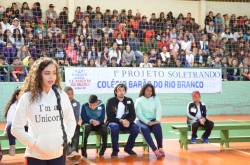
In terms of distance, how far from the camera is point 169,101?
1477 cm

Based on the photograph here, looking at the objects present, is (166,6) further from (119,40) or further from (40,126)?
(40,126)

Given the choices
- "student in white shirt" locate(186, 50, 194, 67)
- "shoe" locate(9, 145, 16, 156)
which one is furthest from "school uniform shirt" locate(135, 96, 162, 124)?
"student in white shirt" locate(186, 50, 194, 67)

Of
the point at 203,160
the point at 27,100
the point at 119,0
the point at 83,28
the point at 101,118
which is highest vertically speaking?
the point at 119,0

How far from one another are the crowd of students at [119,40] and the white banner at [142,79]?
0.58 m

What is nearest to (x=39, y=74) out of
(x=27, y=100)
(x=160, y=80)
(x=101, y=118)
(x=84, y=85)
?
(x=27, y=100)

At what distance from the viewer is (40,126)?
3.33 meters

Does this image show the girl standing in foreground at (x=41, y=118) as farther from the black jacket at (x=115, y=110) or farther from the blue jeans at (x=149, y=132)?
the black jacket at (x=115, y=110)

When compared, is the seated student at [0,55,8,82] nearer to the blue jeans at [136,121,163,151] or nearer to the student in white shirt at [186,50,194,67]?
the blue jeans at [136,121,163,151]

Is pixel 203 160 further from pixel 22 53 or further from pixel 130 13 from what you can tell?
pixel 130 13

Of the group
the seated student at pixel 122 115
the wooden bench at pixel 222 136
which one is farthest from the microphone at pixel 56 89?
the wooden bench at pixel 222 136

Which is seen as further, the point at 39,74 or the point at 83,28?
the point at 83,28

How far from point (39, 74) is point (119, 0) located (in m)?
14.5

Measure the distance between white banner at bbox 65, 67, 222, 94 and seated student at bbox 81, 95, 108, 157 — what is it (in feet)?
17.0

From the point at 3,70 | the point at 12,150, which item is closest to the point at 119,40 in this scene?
the point at 3,70
